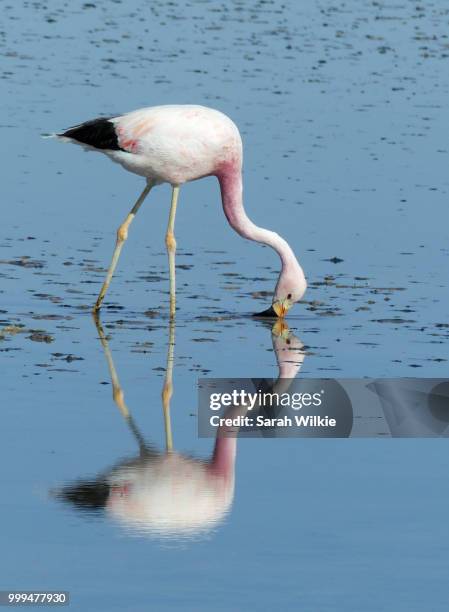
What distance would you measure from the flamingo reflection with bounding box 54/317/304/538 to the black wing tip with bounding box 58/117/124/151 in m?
3.78

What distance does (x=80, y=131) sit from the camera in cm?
1362

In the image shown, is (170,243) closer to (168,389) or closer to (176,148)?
(176,148)

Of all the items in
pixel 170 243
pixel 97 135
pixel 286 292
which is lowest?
pixel 286 292

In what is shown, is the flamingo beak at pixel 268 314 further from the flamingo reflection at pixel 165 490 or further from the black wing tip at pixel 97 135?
the flamingo reflection at pixel 165 490

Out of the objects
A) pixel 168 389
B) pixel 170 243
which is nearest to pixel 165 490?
pixel 168 389

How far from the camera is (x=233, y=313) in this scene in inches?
527

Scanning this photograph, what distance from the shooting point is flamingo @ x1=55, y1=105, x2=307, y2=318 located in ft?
43.8

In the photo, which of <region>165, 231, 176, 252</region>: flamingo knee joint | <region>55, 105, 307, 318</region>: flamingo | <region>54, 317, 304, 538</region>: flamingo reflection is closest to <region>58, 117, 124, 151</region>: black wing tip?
<region>55, 105, 307, 318</region>: flamingo

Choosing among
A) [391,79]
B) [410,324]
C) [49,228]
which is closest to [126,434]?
[410,324]

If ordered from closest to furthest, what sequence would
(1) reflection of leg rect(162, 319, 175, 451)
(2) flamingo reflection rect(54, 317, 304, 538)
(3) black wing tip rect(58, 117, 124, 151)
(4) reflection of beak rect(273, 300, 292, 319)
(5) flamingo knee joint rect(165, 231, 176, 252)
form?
1. (2) flamingo reflection rect(54, 317, 304, 538)
2. (1) reflection of leg rect(162, 319, 175, 451)
3. (4) reflection of beak rect(273, 300, 292, 319)
4. (3) black wing tip rect(58, 117, 124, 151)
5. (5) flamingo knee joint rect(165, 231, 176, 252)

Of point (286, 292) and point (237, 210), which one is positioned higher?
point (237, 210)

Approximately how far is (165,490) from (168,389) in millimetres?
2115

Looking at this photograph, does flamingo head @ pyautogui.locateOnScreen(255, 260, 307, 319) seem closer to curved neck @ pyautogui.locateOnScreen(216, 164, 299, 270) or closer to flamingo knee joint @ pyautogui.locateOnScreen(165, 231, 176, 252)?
curved neck @ pyautogui.locateOnScreen(216, 164, 299, 270)

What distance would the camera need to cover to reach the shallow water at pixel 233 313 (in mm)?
8016
